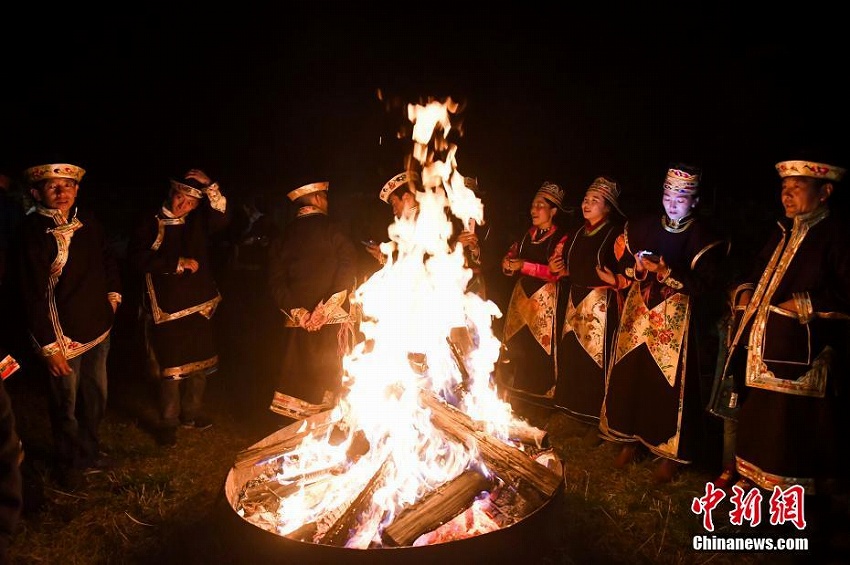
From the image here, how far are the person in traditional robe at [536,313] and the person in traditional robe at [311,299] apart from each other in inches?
74.8

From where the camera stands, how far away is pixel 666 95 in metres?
16.0

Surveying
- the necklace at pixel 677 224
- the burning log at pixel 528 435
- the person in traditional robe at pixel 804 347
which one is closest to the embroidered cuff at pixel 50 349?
the burning log at pixel 528 435

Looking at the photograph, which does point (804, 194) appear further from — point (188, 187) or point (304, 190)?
point (188, 187)

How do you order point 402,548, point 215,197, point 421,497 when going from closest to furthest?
point 402,548 < point 421,497 < point 215,197

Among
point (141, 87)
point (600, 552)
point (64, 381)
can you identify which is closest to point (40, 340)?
point (64, 381)

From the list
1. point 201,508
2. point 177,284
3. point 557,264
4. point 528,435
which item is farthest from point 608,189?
point 201,508

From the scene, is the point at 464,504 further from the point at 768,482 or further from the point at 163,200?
the point at 163,200

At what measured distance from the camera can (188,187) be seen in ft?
18.1

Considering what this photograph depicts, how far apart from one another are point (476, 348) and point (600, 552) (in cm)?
190

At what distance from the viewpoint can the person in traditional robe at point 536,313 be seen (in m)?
6.31

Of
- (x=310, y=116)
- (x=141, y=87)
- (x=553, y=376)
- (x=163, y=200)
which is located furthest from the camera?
(x=310, y=116)

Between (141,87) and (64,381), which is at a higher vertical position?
(141,87)

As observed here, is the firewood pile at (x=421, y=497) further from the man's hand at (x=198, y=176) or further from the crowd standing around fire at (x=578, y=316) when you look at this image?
the man's hand at (x=198, y=176)

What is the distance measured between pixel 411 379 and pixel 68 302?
2.91 metres
